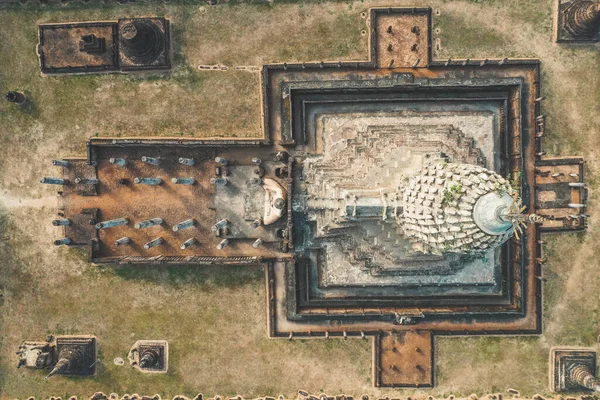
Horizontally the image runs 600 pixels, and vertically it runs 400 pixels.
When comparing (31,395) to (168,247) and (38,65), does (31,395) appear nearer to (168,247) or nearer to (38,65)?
(168,247)

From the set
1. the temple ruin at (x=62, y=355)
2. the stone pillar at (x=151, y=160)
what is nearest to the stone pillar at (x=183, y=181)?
the stone pillar at (x=151, y=160)

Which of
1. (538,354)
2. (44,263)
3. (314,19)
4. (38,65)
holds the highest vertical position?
(314,19)

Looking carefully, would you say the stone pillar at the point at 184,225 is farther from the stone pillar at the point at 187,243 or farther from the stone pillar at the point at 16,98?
the stone pillar at the point at 16,98

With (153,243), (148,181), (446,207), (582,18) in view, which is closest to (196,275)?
(153,243)

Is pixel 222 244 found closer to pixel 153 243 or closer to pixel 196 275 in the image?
pixel 196 275

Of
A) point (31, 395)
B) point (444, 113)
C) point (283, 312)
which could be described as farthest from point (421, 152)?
point (31, 395)

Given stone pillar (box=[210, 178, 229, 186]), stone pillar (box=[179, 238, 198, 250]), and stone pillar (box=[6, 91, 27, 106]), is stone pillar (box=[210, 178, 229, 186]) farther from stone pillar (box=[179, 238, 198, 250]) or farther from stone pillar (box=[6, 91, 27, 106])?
stone pillar (box=[6, 91, 27, 106])
